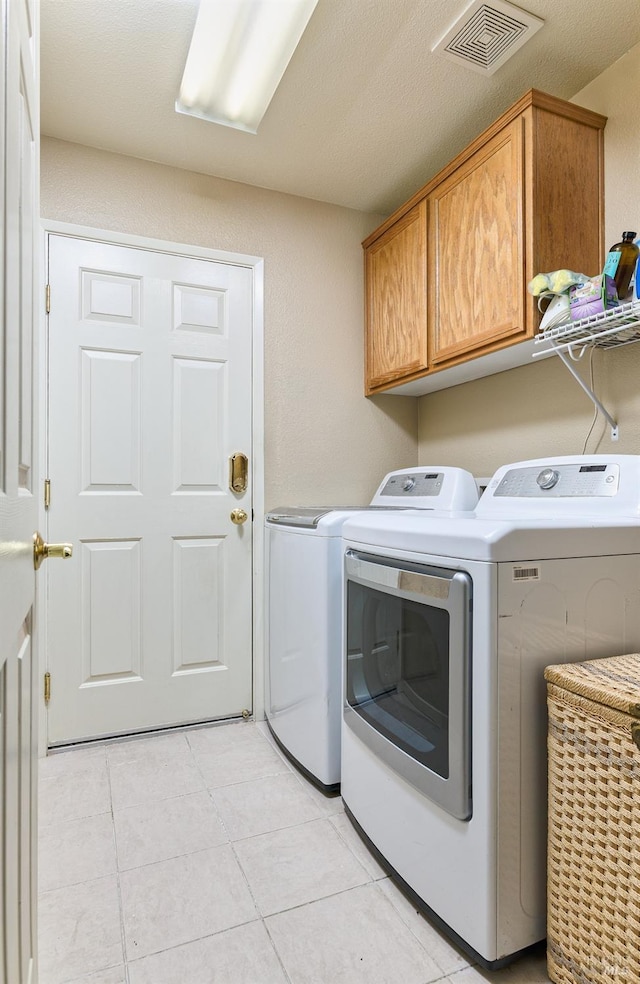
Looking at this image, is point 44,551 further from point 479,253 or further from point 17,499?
point 479,253

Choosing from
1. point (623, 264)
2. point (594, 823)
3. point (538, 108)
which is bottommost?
point (594, 823)

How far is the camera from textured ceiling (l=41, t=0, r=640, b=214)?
163cm

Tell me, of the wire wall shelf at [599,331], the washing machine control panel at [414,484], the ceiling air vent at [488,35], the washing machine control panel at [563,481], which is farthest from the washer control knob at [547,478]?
the ceiling air vent at [488,35]

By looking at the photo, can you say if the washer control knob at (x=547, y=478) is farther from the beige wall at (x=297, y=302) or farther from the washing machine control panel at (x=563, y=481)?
the beige wall at (x=297, y=302)

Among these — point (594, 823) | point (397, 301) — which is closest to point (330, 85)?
point (397, 301)

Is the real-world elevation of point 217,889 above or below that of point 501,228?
below

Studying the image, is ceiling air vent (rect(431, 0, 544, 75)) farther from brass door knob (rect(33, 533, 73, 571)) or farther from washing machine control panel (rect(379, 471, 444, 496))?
brass door knob (rect(33, 533, 73, 571))

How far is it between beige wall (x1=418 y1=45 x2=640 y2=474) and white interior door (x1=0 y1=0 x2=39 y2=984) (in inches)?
65.7

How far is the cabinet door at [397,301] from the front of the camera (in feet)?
7.48

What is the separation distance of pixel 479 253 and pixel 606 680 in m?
1.49

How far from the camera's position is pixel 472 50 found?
1730mm

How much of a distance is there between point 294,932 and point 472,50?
8.29 ft

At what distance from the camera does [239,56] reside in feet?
5.57

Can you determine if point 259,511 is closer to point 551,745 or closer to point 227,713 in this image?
point 227,713
